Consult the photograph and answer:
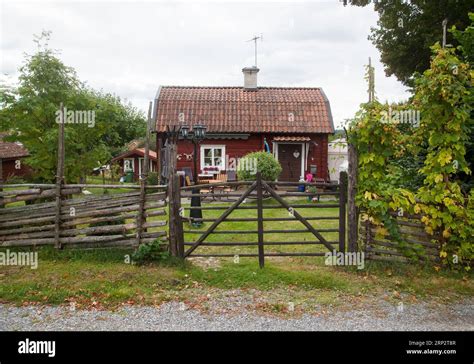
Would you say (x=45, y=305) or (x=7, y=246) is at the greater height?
(x=7, y=246)

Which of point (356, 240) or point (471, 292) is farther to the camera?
point (356, 240)

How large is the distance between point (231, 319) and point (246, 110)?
51.5ft

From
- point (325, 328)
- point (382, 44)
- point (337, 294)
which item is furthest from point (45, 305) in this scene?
point (382, 44)

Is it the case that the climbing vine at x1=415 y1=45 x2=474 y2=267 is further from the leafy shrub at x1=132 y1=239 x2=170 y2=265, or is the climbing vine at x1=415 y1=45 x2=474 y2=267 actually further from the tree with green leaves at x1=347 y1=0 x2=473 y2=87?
the tree with green leaves at x1=347 y1=0 x2=473 y2=87

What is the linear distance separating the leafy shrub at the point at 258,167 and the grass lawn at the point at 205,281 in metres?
7.56

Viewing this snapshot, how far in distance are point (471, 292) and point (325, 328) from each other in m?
2.87

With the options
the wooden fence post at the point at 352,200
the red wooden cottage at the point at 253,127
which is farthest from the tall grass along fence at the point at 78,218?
the red wooden cottage at the point at 253,127

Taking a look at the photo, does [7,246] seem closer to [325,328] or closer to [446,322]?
[325,328]

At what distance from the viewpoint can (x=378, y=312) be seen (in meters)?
5.36

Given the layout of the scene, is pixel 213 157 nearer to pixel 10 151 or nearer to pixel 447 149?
pixel 447 149

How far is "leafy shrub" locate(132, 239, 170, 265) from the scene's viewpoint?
694 centimetres

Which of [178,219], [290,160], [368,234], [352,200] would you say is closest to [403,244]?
[368,234]

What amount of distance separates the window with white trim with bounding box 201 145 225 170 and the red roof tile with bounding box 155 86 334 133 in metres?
1.11

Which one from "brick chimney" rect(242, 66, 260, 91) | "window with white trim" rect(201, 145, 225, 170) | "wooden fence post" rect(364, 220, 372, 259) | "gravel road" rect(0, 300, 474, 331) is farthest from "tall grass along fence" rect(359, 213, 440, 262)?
"brick chimney" rect(242, 66, 260, 91)
